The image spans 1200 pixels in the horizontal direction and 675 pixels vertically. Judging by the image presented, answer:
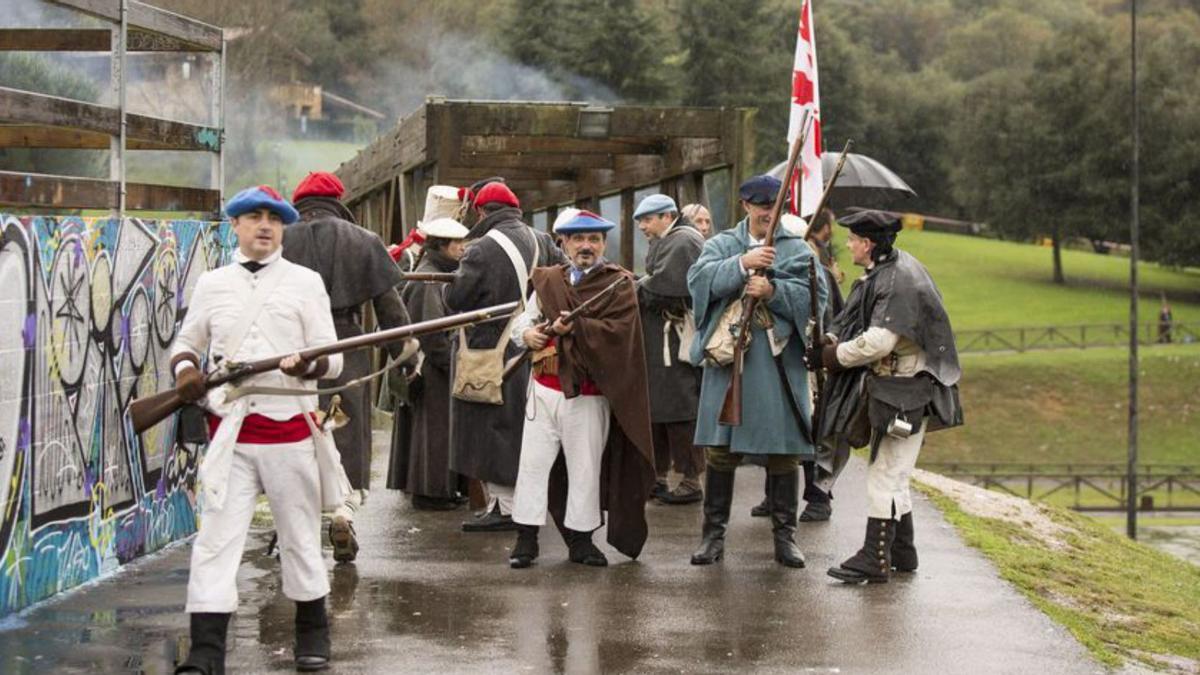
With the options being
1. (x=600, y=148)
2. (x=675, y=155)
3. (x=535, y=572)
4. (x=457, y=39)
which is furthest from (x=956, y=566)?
(x=457, y=39)

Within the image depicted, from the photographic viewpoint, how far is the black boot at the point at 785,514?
10.1 meters

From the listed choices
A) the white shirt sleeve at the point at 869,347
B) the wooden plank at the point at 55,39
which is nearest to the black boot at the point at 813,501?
the white shirt sleeve at the point at 869,347

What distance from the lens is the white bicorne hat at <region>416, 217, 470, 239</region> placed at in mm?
11719

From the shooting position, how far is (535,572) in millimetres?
9852

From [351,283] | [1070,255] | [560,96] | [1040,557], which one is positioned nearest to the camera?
[351,283]

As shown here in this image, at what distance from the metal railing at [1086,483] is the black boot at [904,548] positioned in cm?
2501

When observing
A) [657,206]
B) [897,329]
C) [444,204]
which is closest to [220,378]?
[897,329]

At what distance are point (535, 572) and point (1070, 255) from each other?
81.6m

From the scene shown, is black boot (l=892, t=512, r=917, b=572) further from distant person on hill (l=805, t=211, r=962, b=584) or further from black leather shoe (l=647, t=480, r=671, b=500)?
black leather shoe (l=647, t=480, r=671, b=500)

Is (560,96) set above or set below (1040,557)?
above

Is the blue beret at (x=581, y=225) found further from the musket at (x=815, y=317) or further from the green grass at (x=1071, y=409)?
the green grass at (x=1071, y=409)

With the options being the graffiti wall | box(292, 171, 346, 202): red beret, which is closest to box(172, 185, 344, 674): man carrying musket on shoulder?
the graffiti wall

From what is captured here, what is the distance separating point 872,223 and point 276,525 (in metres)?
3.50

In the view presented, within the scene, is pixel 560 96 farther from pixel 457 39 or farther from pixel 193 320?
pixel 193 320
